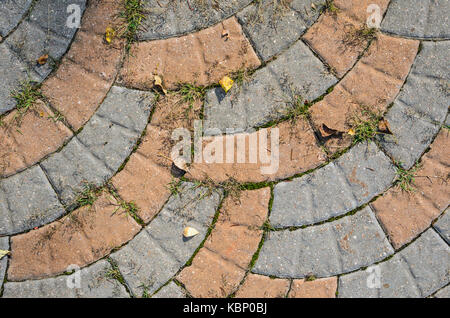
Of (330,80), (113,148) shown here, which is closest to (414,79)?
(330,80)

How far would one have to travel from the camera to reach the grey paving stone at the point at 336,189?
8.13ft

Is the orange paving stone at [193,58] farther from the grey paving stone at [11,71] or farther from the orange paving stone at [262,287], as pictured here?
the orange paving stone at [262,287]

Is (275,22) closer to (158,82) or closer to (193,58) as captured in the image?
(193,58)

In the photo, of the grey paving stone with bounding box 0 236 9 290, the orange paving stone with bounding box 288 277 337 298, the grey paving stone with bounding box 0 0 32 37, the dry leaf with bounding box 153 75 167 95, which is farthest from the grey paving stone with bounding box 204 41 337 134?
the grey paving stone with bounding box 0 236 9 290

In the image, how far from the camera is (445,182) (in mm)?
2488

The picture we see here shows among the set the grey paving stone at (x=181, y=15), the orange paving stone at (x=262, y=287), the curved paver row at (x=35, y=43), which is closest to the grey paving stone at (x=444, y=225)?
the orange paving stone at (x=262, y=287)

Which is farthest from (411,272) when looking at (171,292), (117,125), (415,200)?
(117,125)

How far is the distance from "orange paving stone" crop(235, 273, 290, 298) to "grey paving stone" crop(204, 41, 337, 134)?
1177mm

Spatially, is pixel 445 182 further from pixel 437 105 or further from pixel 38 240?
pixel 38 240

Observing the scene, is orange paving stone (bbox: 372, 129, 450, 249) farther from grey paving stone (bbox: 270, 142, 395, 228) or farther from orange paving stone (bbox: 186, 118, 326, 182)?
orange paving stone (bbox: 186, 118, 326, 182)

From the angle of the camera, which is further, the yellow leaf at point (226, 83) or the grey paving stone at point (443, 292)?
the grey paving stone at point (443, 292)

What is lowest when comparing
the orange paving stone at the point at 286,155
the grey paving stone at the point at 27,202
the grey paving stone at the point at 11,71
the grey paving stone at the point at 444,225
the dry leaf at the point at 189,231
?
the dry leaf at the point at 189,231

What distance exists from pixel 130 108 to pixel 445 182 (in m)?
2.50

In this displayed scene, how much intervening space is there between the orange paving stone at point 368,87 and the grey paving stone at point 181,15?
3.24ft
